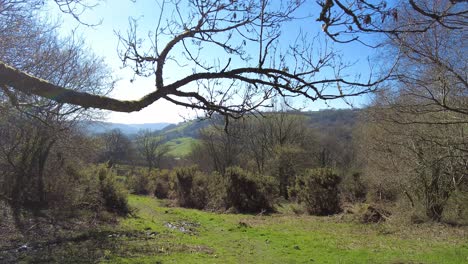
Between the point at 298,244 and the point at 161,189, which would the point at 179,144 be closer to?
the point at 161,189

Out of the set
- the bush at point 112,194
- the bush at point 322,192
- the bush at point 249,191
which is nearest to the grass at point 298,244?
the bush at point 112,194

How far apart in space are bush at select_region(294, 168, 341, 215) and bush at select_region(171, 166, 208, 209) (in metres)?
9.53

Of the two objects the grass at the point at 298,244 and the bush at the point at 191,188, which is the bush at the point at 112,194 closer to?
the grass at the point at 298,244

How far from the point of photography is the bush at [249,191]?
86.3ft

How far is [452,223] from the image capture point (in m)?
16.1

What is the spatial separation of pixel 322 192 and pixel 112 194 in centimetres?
1238

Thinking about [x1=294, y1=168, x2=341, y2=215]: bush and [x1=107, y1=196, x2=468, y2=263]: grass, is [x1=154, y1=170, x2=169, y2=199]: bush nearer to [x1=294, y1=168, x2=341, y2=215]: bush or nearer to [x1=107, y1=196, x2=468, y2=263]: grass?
[x1=294, y1=168, x2=341, y2=215]: bush

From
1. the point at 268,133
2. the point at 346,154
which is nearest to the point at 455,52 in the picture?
the point at 268,133

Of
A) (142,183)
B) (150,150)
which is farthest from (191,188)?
(150,150)

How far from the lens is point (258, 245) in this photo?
13.5 meters

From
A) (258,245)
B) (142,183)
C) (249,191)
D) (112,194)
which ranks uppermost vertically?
(112,194)

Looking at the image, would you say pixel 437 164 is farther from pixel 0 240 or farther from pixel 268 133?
pixel 268 133

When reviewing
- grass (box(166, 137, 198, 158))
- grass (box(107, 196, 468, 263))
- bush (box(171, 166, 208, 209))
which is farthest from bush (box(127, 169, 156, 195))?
grass (box(166, 137, 198, 158))

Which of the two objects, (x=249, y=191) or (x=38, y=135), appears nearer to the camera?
(x=38, y=135)
